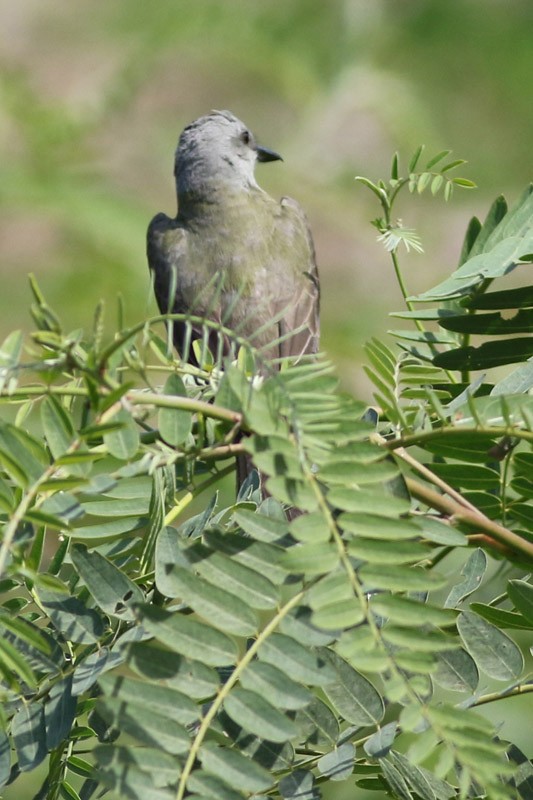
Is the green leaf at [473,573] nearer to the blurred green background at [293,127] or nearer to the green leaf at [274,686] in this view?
the green leaf at [274,686]

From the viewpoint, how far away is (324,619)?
987 mm

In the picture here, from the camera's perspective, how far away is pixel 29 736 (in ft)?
4.27

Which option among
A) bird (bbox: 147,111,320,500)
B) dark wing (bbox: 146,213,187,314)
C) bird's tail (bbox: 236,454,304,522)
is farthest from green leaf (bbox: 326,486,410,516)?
dark wing (bbox: 146,213,187,314)

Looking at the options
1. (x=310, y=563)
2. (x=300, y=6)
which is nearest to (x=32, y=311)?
(x=310, y=563)

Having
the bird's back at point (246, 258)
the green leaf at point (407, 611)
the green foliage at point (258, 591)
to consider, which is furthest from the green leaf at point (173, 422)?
the bird's back at point (246, 258)

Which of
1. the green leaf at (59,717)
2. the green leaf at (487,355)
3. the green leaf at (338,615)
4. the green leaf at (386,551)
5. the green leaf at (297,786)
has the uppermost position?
the green leaf at (487,355)

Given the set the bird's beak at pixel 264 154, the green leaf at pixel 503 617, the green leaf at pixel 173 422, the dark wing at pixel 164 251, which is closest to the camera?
the green leaf at pixel 173 422

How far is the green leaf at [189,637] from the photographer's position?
1.07 meters

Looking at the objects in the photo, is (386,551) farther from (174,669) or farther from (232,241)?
(232,241)

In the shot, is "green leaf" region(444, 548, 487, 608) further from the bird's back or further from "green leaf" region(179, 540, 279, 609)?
the bird's back

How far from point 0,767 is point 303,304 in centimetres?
300

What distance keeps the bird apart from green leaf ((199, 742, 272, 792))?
262 centimetres

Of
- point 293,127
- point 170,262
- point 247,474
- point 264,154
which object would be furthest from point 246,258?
point 293,127

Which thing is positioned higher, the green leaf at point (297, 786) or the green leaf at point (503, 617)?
the green leaf at point (503, 617)
